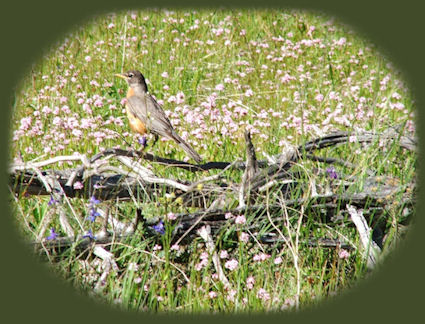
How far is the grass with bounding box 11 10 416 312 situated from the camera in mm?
4426

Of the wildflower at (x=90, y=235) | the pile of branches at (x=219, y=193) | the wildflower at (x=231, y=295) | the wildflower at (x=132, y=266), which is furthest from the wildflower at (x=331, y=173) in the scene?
the wildflower at (x=90, y=235)

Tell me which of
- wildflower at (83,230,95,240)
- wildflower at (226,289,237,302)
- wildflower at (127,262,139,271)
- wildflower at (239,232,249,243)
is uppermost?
wildflower at (239,232,249,243)

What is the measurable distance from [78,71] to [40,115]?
1.33 metres

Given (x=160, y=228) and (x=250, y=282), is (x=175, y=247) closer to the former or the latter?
(x=160, y=228)

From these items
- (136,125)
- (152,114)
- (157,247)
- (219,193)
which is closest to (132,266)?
(157,247)

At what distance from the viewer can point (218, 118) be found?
6750mm

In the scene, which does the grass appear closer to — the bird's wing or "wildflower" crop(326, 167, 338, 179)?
"wildflower" crop(326, 167, 338, 179)

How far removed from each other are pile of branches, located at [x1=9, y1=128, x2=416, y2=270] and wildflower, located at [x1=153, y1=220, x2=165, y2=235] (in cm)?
5

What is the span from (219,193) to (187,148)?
1236 mm

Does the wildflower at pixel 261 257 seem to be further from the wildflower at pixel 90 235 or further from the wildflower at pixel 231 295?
the wildflower at pixel 90 235

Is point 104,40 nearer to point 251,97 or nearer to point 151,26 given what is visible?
point 151,26

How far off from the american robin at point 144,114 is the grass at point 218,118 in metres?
0.18

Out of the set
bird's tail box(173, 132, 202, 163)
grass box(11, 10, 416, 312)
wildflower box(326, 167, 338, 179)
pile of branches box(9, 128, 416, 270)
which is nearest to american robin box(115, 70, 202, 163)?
bird's tail box(173, 132, 202, 163)

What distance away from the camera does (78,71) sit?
801 cm
